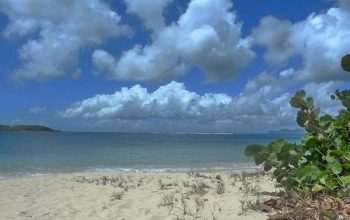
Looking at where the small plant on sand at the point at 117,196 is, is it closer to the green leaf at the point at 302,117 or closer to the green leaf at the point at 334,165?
the green leaf at the point at 302,117

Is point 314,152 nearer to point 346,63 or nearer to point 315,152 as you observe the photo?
point 315,152

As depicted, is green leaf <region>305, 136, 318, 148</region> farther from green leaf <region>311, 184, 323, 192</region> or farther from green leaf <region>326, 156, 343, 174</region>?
green leaf <region>311, 184, 323, 192</region>

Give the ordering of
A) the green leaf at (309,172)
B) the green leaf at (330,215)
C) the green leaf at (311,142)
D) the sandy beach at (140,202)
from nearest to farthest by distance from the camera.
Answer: the green leaf at (330,215)
the green leaf at (309,172)
the green leaf at (311,142)
the sandy beach at (140,202)

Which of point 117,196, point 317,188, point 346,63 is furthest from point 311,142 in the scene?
point 117,196

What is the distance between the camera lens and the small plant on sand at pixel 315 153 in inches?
213

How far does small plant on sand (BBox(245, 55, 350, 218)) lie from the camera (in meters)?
5.42

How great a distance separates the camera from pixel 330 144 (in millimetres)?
5848

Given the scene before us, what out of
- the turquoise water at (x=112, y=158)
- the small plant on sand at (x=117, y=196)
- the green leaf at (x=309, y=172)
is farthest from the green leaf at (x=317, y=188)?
the turquoise water at (x=112, y=158)

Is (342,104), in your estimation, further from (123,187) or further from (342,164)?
(123,187)

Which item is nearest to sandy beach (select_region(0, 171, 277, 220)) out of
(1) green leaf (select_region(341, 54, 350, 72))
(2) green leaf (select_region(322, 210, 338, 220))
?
(2) green leaf (select_region(322, 210, 338, 220))

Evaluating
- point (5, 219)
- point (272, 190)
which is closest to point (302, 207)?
point (272, 190)

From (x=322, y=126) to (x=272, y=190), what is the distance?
77.0 inches

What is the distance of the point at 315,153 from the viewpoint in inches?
235

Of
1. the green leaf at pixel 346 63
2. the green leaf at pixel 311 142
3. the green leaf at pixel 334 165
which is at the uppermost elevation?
the green leaf at pixel 346 63
